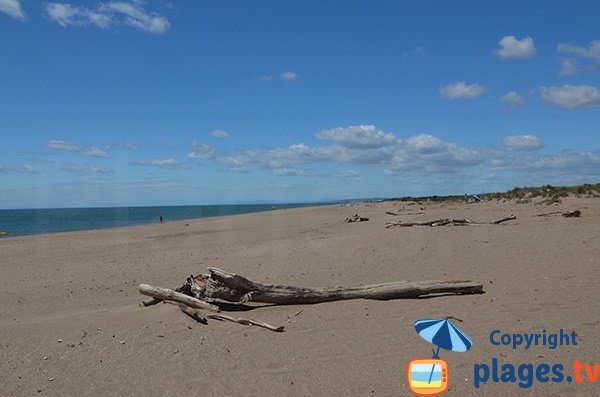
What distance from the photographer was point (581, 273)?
1016 centimetres

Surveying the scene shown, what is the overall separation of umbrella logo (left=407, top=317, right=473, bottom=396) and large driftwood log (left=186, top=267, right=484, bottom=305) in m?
3.73

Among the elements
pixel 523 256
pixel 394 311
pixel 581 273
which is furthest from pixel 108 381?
pixel 523 256

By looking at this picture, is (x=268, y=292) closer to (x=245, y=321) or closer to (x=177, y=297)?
(x=245, y=321)

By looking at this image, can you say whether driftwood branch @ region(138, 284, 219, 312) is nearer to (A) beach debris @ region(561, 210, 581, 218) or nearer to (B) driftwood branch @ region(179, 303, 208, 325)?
(B) driftwood branch @ region(179, 303, 208, 325)

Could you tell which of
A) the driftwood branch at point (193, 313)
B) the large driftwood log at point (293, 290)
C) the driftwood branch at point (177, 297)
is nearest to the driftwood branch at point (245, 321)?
the driftwood branch at point (193, 313)

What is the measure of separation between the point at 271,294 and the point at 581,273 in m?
6.68

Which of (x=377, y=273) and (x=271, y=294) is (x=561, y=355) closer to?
(x=271, y=294)

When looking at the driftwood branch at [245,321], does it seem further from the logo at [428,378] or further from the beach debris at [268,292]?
the logo at [428,378]

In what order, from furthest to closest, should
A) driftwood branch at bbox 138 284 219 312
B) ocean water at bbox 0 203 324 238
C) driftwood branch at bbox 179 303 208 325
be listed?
1. ocean water at bbox 0 203 324 238
2. driftwood branch at bbox 138 284 219 312
3. driftwood branch at bbox 179 303 208 325

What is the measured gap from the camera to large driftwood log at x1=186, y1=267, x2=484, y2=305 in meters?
8.50

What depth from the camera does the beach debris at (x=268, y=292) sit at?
846cm

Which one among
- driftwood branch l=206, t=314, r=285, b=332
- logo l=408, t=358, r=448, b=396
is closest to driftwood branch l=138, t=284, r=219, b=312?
driftwood branch l=206, t=314, r=285, b=332

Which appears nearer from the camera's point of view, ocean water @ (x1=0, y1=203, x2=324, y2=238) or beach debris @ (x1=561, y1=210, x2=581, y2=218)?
beach debris @ (x1=561, y1=210, x2=581, y2=218)

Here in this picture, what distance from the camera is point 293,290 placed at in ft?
28.5
